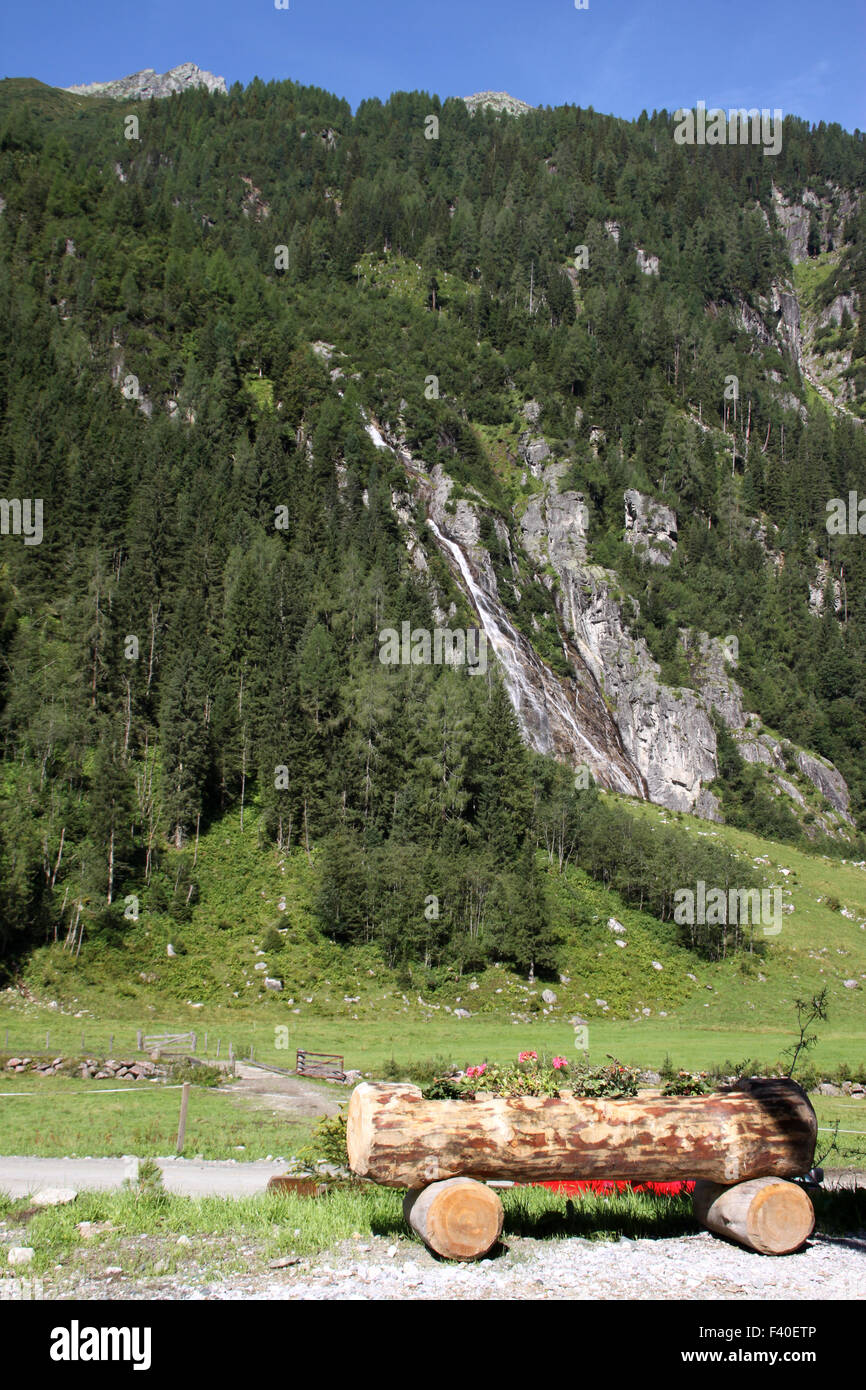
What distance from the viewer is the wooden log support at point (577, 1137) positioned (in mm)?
8586

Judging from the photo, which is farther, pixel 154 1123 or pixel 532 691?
pixel 532 691

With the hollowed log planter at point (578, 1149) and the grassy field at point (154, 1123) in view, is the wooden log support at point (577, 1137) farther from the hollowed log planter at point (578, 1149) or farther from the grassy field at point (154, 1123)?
the grassy field at point (154, 1123)

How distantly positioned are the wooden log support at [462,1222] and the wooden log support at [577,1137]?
1.54ft

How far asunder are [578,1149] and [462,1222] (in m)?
1.56

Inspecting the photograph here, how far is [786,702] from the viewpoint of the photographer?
108 meters

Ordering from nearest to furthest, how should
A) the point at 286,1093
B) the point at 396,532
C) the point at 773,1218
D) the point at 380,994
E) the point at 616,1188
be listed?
1. the point at 773,1218
2. the point at 616,1188
3. the point at 286,1093
4. the point at 380,994
5. the point at 396,532

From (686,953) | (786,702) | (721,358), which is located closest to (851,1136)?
(686,953)

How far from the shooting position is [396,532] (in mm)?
93188

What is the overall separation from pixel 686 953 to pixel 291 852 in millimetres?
28277

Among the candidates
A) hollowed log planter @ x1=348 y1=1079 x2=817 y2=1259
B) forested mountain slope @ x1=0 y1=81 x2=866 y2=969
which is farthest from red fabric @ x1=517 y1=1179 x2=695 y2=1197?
forested mountain slope @ x1=0 y1=81 x2=866 y2=969

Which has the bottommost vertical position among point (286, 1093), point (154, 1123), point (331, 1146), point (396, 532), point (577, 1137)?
point (286, 1093)

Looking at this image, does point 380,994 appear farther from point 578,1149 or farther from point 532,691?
point 532,691

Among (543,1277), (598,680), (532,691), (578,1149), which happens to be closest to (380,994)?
(578,1149)
